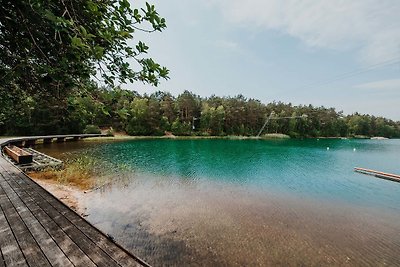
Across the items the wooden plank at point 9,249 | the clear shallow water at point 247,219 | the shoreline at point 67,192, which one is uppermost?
the wooden plank at point 9,249

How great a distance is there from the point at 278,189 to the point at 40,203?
36.6 ft

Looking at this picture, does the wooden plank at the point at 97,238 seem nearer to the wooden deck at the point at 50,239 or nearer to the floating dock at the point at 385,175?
the wooden deck at the point at 50,239

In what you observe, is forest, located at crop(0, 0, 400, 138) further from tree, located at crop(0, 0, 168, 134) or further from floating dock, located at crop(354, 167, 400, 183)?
floating dock, located at crop(354, 167, 400, 183)

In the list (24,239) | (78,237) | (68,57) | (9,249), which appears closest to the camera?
(68,57)

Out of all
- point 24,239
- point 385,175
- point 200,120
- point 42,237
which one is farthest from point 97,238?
point 200,120

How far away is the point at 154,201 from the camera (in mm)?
9359

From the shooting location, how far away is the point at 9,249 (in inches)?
140

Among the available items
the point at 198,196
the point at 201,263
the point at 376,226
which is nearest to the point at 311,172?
the point at 376,226

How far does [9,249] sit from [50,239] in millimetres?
566

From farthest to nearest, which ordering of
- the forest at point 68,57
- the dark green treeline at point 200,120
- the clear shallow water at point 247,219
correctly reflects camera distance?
the dark green treeline at point 200,120, the clear shallow water at point 247,219, the forest at point 68,57

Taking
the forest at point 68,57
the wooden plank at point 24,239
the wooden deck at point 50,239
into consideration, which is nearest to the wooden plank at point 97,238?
the wooden deck at point 50,239

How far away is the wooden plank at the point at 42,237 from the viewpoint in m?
3.34

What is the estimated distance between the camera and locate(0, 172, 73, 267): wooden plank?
3344 mm

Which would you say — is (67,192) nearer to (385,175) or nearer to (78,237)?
(78,237)
